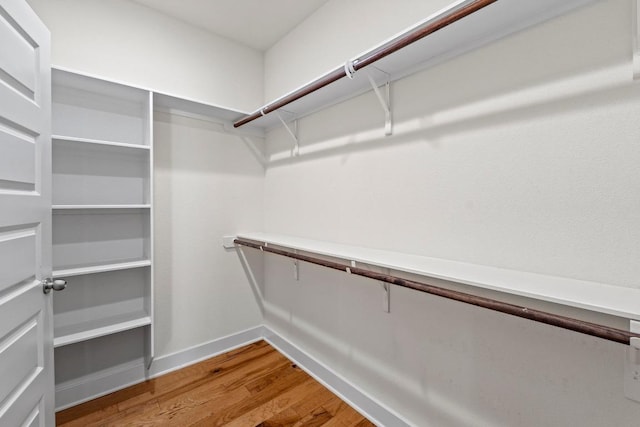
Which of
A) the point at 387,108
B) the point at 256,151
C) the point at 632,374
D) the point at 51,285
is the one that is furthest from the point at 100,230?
the point at 632,374

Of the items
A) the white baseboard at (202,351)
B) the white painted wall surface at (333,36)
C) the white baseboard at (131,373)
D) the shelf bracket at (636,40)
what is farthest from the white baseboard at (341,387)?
the white painted wall surface at (333,36)

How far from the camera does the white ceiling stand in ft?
6.14

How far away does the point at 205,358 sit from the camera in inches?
85.8

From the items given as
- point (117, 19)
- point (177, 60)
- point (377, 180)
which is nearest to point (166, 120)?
point (177, 60)

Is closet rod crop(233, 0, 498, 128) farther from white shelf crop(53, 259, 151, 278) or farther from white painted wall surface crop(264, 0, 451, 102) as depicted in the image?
white shelf crop(53, 259, 151, 278)

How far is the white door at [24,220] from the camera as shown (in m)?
0.89

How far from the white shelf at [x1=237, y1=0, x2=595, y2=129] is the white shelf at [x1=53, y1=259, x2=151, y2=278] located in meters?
1.53

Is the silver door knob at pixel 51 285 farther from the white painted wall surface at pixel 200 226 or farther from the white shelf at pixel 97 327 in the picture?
the white painted wall surface at pixel 200 226

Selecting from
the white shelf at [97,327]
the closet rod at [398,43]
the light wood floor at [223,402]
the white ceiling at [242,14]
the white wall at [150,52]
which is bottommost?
the light wood floor at [223,402]

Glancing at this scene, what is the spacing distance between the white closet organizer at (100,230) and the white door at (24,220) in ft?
1.44

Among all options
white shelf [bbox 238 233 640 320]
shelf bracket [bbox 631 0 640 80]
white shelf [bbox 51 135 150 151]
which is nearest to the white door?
white shelf [bbox 51 135 150 151]

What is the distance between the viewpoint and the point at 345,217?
68.2 inches

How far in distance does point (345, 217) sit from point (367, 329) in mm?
684

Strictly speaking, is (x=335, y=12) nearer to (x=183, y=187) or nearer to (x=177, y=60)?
(x=177, y=60)
